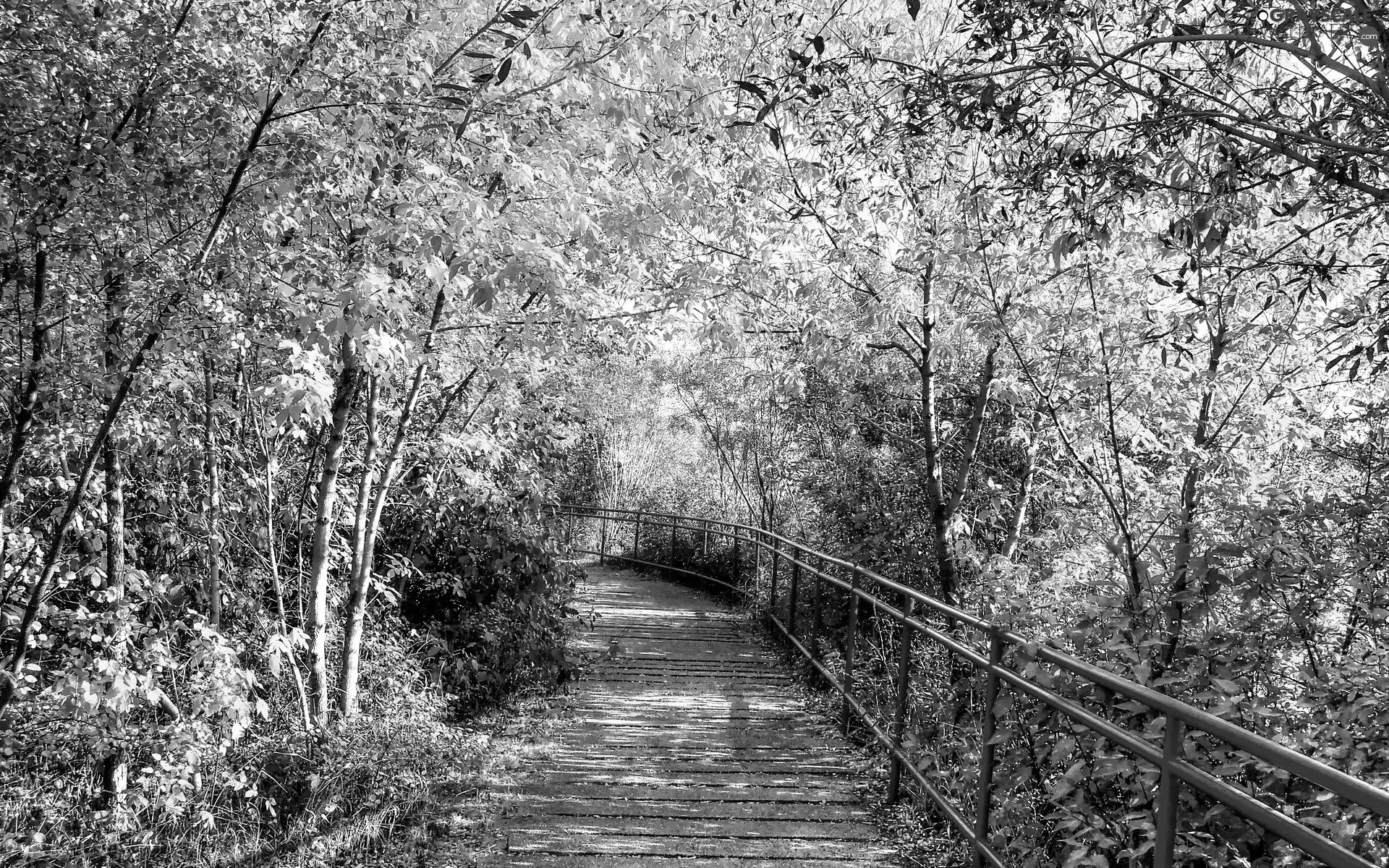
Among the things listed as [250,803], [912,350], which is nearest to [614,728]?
[250,803]

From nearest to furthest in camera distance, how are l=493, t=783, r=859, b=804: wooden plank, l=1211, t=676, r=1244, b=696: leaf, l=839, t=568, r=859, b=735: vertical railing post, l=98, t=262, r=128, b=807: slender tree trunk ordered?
1. l=1211, t=676, r=1244, b=696: leaf
2. l=98, t=262, r=128, b=807: slender tree trunk
3. l=493, t=783, r=859, b=804: wooden plank
4. l=839, t=568, r=859, b=735: vertical railing post

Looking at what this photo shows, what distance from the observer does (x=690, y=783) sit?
4711 millimetres

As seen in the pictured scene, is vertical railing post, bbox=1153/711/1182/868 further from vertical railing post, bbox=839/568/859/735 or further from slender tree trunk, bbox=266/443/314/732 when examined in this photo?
slender tree trunk, bbox=266/443/314/732

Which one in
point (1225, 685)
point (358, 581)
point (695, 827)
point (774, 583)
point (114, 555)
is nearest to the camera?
point (1225, 685)

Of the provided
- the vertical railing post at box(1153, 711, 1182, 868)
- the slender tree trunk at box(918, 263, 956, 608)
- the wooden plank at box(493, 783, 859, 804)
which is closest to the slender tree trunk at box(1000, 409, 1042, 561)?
the slender tree trunk at box(918, 263, 956, 608)

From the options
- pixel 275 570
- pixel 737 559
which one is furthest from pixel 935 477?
pixel 737 559

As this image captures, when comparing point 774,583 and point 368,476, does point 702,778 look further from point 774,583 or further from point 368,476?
point 774,583

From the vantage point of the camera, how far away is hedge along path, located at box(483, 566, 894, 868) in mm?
3863

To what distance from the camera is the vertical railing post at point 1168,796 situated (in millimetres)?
2074

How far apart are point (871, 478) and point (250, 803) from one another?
235 inches

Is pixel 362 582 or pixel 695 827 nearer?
pixel 695 827

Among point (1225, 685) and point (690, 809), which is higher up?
point (1225, 685)

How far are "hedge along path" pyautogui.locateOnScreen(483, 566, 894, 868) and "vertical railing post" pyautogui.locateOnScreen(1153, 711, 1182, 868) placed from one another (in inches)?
74.1

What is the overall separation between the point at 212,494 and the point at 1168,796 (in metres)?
4.23
